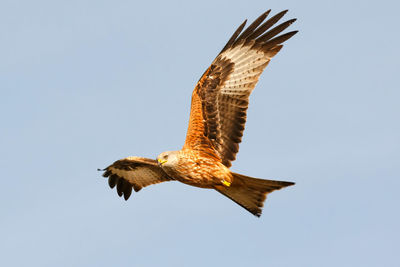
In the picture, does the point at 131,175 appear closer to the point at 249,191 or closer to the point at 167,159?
the point at 167,159

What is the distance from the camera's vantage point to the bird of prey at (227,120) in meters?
12.1

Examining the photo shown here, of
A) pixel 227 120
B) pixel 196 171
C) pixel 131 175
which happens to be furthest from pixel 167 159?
pixel 131 175

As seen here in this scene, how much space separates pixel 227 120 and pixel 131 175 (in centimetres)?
294

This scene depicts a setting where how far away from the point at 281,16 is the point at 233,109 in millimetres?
1938

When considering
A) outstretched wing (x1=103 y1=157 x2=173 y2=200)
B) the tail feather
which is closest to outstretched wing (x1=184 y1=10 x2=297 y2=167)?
the tail feather

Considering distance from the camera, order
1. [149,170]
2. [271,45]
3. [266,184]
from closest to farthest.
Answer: [266,184] → [271,45] → [149,170]

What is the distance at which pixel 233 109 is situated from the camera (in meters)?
12.6

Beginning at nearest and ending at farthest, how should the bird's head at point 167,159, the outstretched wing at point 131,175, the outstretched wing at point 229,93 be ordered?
the bird's head at point 167,159, the outstretched wing at point 229,93, the outstretched wing at point 131,175

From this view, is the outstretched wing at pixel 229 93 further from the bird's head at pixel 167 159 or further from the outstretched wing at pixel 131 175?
the outstretched wing at pixel 131 175

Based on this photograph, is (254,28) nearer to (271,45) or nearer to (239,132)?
(271,45)

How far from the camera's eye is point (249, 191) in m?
12.2

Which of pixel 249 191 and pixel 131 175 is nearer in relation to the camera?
pixel 249 191

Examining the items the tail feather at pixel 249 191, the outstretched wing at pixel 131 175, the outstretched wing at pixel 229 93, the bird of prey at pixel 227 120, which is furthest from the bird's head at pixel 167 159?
the outstretched wing at pixel 131 175

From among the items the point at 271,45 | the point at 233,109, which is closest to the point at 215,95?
the point at 233,109
